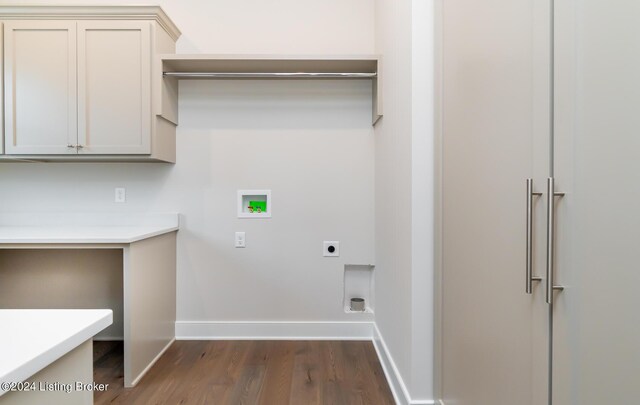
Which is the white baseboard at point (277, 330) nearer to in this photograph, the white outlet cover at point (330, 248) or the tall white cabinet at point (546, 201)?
the white outlet cover at point (330, 248)

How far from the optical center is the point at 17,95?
89.0 inches

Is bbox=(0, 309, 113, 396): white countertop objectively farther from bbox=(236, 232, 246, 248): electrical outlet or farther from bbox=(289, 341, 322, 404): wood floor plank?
bbox=(236, 232, 246, 248): electrical outlet

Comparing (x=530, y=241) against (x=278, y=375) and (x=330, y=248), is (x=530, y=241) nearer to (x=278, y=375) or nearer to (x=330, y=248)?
(x=278, y=375)

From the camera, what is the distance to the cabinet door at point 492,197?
0.87 meters

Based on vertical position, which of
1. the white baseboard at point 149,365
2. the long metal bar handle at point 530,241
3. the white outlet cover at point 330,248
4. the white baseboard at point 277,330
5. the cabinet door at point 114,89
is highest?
the cabinet door at point 114,89

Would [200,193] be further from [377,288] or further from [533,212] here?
[533,212]

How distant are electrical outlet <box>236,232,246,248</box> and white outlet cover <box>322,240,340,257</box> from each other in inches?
23.2

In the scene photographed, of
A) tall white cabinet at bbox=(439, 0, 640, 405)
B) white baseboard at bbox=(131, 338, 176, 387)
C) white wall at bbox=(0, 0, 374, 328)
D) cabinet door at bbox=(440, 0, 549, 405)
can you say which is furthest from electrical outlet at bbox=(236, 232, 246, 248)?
tall white cabinet at bbox=(439, 0, 640, 405)

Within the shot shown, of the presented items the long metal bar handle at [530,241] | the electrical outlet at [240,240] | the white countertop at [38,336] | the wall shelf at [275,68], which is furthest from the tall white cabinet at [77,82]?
the long metal bar handle at [530,241]

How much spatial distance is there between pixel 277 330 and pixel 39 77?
228 centimetres

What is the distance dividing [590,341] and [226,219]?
231cm

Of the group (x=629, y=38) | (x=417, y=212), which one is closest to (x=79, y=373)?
(x=629, y=38)

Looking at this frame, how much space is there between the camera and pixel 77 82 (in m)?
2.26

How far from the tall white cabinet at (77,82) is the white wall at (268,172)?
15.1 inches
